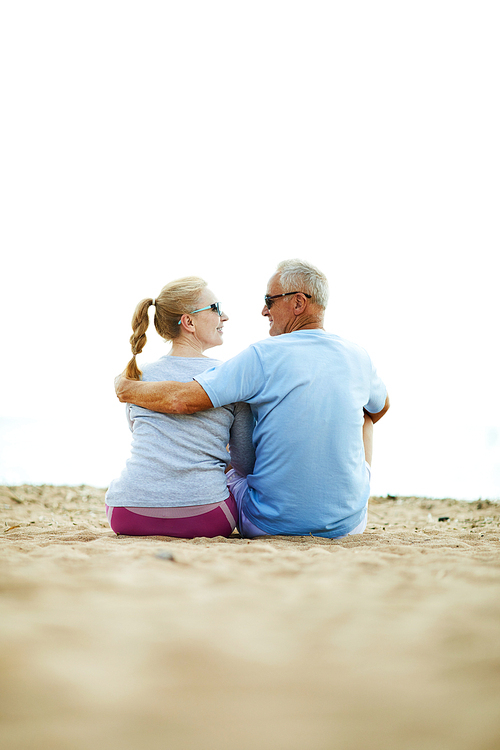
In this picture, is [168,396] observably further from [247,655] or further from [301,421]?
[247,655]

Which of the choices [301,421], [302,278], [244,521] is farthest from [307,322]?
[244,521]

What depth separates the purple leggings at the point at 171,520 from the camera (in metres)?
2.67

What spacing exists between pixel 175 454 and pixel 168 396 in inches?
12.2

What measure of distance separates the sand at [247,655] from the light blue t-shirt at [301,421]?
913mm

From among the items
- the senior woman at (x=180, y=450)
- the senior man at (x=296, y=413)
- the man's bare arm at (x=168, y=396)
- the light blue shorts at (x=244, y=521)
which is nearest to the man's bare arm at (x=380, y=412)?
the senior man at (x=296, y=413)

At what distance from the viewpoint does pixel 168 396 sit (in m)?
2.63

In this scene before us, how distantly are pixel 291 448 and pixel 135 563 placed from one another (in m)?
1.14

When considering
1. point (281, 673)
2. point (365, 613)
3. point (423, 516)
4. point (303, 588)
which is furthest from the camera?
point (423, 516)

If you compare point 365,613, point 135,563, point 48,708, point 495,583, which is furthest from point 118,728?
point 495,583

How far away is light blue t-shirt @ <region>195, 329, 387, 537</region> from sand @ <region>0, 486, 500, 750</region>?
3.00ft

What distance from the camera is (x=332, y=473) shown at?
266 centimetres

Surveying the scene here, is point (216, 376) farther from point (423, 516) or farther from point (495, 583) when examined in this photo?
point (423, 516)

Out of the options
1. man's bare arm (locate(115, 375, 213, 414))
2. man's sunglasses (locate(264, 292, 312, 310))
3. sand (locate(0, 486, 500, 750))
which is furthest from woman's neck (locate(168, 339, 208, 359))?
sand (locate(0, 486, 500, 750))

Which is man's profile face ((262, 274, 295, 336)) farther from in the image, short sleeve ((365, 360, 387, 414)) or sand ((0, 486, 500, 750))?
sand ((0, 486, 500, 750))
